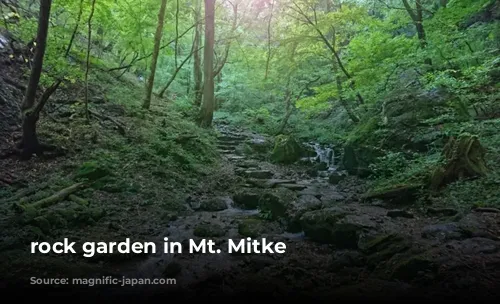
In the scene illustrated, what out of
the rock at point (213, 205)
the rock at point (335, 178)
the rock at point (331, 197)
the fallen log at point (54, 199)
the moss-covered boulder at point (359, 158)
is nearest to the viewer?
the fallen log at point (54, 199)

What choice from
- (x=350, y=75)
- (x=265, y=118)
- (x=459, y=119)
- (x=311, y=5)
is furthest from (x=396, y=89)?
(x=265, y=118)

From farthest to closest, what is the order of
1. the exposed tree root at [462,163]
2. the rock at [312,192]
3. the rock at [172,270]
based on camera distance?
the rock at [312,192], the exposed tree root at [462,163], the rock at [172,270]

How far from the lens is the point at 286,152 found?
528 inches

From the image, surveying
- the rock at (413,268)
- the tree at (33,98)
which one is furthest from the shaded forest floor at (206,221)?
the tree at (33,98)

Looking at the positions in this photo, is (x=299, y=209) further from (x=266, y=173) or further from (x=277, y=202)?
(x=266, y=173)

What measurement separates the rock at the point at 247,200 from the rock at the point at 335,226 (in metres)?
1.81

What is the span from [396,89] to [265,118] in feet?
27.5

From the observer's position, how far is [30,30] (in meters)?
9.20

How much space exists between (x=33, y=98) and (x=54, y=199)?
280cm

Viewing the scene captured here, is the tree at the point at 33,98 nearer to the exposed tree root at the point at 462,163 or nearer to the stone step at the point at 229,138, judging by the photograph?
the stone step at the point at 229,138

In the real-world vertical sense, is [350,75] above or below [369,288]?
above

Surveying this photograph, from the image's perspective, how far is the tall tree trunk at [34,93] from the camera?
7.14 metres

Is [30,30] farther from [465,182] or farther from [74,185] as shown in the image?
[465,182]

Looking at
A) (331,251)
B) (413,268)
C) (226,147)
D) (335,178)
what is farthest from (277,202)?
(226,147)
